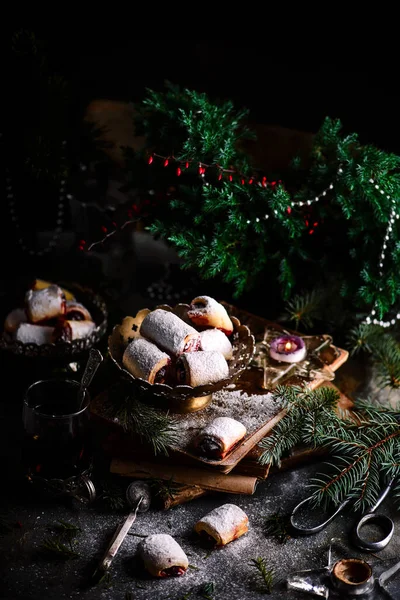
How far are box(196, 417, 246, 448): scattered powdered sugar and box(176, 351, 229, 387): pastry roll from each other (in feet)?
0.28

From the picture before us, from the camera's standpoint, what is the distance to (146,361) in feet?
5.03

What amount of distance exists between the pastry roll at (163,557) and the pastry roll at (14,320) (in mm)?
750

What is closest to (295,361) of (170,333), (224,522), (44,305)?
(170,333)

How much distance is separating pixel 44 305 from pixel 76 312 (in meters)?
0.10

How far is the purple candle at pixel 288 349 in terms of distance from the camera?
1808 mm

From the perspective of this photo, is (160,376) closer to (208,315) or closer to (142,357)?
(142,357)

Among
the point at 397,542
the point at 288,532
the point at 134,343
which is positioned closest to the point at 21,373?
the point at 134,343

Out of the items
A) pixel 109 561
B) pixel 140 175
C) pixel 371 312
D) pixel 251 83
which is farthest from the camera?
pixel 251 83

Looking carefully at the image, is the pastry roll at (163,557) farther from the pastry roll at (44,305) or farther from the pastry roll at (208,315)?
the pastry roll at (44,305)

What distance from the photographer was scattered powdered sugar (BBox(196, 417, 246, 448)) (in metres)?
1.46

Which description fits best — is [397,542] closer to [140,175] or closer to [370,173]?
[370,173]

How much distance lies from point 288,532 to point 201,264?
2.20 ft

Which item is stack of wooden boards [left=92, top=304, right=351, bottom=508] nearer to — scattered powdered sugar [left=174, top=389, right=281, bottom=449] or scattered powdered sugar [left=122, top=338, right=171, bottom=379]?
scattered powdered sugar [left=174, top=389, right=281, bottom=449]

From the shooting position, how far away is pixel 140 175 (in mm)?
2074
